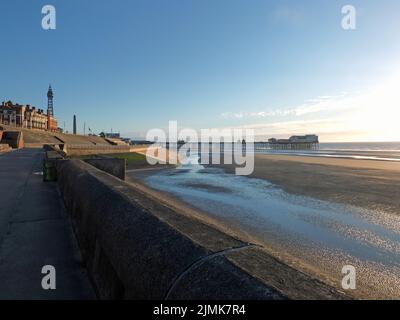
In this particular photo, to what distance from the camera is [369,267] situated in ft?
22.9

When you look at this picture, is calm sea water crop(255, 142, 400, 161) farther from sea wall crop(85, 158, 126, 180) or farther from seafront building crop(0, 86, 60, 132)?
seafront building crop(0, 86, 60, 132)

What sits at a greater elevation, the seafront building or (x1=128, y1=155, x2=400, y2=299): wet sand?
the seafront building

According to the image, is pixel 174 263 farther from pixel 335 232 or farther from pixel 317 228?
pixel 317 228

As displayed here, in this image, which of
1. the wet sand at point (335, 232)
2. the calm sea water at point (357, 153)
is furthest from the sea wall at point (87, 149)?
the calm sea water at point (357, 153)

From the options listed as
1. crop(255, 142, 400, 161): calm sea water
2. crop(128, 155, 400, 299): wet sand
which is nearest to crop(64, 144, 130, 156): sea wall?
crop(128, 155, 400, 299): wet sand

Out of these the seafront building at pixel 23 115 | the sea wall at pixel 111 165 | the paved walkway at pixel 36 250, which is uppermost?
the seafront building at pixel 23 115

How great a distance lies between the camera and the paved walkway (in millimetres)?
3467

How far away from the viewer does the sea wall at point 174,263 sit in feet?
5.47

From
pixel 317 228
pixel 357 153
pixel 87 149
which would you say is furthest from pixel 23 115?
pixel 317 228

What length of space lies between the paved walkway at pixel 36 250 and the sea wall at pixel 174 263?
36cm

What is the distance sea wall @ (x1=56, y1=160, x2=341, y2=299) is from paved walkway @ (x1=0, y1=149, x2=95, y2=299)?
355 millimetres

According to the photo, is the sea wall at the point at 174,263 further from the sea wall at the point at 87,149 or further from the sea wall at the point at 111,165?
the sea wall at the point at 87,149

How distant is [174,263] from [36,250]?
11.7 feet

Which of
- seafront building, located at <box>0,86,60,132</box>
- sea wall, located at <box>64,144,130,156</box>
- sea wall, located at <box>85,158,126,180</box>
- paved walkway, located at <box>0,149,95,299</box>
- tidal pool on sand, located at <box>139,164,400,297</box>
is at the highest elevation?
seafront building, located at <box>0,86,60,132</box>
